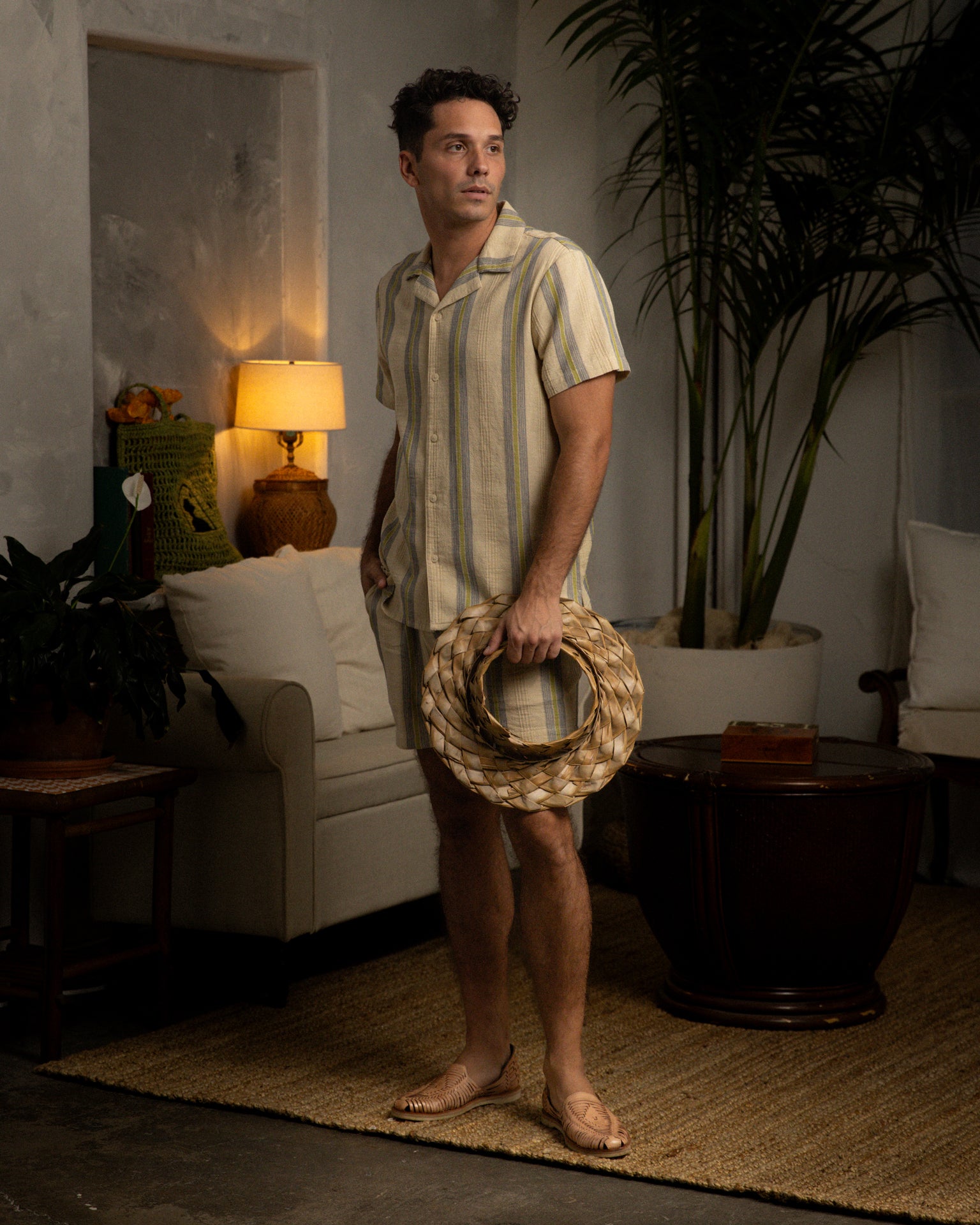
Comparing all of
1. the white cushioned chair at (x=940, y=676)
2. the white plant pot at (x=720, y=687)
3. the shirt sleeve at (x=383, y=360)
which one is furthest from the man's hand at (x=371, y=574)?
the white cushioned chair at (x=940, y=676)

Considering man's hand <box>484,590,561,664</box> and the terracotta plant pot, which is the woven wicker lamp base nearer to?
the terracotta plant pot

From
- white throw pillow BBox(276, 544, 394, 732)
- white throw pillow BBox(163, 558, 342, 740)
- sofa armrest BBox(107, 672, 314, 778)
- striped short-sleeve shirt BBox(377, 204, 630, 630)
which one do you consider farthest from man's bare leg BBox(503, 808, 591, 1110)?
white throw pillow BBox(276, 544, 394, 732)

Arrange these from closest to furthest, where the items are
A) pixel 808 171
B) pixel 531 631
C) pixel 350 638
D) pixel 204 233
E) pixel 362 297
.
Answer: pixel 531 631 → pixel 350 638 → pixel 204 233 → pixel 362 297 → pixel 808 171

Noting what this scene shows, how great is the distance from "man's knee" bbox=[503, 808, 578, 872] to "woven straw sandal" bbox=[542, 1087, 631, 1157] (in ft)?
1.35

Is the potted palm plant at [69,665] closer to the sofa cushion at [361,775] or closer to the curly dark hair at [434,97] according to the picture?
the sofa cushion at [361,775]

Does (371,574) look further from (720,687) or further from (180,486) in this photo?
(720,687)

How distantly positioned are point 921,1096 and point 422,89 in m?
1.96

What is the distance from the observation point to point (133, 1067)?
10.1ft

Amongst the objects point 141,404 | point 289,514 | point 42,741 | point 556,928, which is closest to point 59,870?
point 42,741

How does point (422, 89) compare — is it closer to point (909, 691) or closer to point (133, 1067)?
point (133, 1067)

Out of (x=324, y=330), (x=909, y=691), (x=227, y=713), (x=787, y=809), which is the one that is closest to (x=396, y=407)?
(x=227, y=713)

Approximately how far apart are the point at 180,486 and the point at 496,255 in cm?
176

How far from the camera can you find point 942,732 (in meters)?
4.38

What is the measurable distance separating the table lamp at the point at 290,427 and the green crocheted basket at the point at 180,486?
0.14 metres
